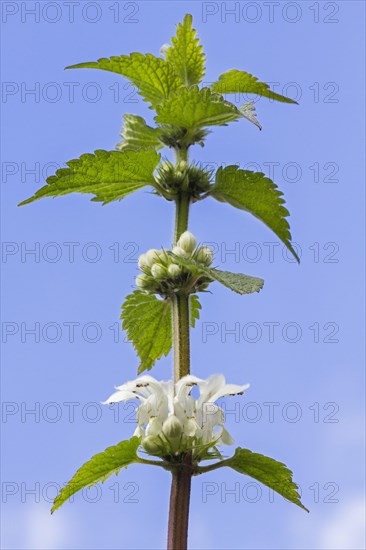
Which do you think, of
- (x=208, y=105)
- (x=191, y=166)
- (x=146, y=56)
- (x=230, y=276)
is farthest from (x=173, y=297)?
(x=146, y=56)

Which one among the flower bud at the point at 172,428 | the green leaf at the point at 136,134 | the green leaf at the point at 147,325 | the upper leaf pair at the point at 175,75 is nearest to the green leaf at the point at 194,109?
the upper leaf pair at the point at 175,75

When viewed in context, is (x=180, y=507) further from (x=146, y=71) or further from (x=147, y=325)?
(x=146, y=71)

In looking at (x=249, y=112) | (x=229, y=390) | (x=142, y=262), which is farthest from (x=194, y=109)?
(x=229, y=390)

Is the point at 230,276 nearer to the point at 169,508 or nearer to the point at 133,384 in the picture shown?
the point at 133,384

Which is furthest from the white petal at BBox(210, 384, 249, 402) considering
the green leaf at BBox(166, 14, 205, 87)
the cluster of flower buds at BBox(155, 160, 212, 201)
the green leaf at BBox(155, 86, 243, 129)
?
the green leaf at BBox(166, 14, 205, 87)

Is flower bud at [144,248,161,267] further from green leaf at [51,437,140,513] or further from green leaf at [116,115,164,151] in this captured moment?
green leaf at [51,437,140,513]

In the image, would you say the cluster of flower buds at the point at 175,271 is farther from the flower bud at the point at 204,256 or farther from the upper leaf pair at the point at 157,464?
the upper leaf pair at the point at 157,464
